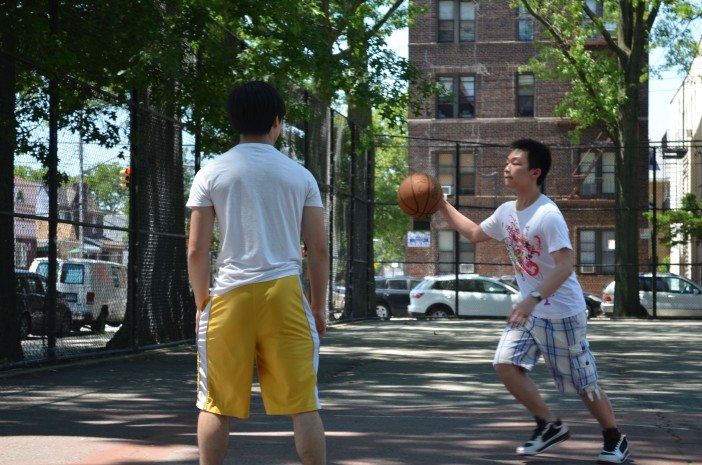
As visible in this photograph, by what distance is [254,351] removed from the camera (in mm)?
5176

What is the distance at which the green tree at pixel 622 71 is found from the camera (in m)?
34.4

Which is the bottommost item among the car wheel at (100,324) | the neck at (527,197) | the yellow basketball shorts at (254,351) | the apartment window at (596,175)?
the car wheel at (100,324)

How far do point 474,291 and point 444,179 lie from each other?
50.3 ft

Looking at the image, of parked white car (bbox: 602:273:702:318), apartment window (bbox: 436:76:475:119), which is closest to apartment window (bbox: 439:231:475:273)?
apartment window (bbox: 436:76:475:119)

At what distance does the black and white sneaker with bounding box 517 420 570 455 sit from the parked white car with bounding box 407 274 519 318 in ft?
88.5

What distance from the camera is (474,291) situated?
35.6m

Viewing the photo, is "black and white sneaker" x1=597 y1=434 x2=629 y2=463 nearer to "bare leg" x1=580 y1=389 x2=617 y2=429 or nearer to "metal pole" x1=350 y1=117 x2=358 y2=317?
"bare leg" x1=580 y1=389 x2=617 y2=429

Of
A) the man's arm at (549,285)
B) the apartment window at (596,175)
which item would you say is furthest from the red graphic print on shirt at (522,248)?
the apartment window at (596,175)

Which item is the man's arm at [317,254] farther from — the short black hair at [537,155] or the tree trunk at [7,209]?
the tree trunk at [7,209]

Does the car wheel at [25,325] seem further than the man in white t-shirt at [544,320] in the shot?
Yes

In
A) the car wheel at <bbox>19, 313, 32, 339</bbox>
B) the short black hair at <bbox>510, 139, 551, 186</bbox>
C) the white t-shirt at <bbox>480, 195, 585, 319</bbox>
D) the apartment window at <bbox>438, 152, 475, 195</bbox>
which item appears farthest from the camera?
the apartment window at <bbox>438, 152, 475, 195</bbox>

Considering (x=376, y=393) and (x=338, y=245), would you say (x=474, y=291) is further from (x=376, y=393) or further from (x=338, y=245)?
(x=376, y=393)

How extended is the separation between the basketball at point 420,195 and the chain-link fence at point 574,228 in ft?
45.8

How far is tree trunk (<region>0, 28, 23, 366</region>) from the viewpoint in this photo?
41.7ft
